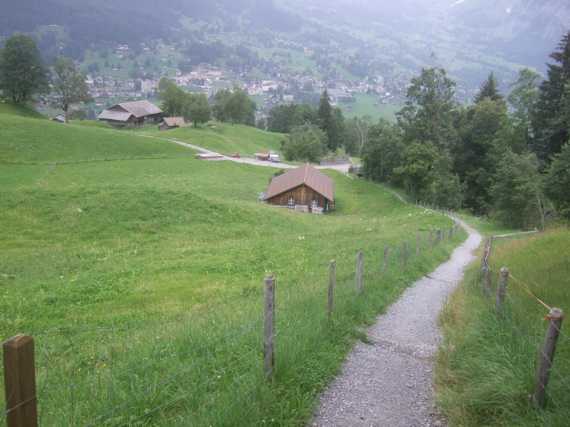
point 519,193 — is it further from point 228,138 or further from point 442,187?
point 228,138

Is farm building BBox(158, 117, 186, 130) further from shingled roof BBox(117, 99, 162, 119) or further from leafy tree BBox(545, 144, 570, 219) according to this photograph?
leafy tree BBox(545, 144, 570, 219)

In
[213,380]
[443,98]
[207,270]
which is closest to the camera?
[213,380]

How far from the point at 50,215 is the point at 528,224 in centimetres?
4188

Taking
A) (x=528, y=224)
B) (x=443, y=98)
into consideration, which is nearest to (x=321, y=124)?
(x=443, y=98)

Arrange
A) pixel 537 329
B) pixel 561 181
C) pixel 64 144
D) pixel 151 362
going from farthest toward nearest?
pixel 64 144
pixel 561 181
pixel 537 329
pixel 151 362

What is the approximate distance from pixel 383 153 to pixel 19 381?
6659 cm

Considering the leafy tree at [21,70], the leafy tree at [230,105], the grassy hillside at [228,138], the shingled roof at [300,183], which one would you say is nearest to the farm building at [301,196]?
the shingled roof at [300,183]

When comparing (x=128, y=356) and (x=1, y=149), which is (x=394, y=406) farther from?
(x=1, y=149)

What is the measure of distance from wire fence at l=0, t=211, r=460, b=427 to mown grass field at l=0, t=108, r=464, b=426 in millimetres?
38

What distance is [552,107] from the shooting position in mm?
58875

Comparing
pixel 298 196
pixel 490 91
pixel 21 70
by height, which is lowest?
pixel 298 196

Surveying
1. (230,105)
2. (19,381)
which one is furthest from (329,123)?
(19,381)

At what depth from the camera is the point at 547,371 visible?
5879 mm

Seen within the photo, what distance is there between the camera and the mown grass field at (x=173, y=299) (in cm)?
655
